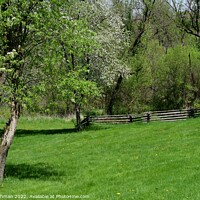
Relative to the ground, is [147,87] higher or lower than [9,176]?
higher

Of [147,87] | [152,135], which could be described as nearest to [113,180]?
[152,135]

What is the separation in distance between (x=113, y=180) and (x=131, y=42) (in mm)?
27548

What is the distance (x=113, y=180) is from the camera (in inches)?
497

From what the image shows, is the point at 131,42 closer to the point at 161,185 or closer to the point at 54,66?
the point at 54,66

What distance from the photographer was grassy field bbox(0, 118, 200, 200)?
1112cm

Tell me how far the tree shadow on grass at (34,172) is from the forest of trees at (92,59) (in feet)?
5.57

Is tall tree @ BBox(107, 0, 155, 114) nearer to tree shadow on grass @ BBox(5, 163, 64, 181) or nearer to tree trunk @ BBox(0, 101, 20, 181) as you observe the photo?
tree shadow on grass @ BBox(5, 163, 64, 181)

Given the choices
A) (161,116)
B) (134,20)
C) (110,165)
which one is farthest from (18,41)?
(134,20)

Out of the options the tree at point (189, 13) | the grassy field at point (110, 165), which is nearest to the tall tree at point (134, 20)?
the tree at point (189, 13)

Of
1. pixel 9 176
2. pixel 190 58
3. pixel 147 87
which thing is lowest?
pixel 9 176

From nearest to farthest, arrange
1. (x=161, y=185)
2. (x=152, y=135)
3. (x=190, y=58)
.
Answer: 1. (x=161, y=185)
2. (x=152, y=135)
3. (x=190, y=58)

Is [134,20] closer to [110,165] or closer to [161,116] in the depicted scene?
[161,116]

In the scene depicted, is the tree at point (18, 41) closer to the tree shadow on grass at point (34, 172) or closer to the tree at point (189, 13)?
the tree shadow on grass at point (34, 172)

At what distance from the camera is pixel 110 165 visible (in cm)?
1534
